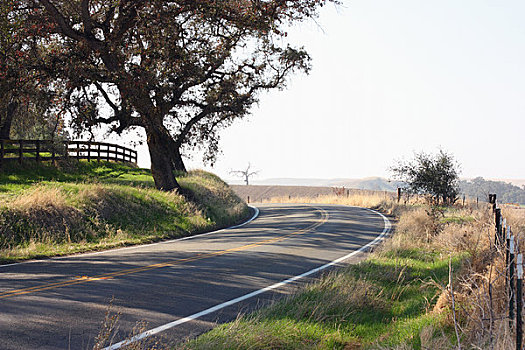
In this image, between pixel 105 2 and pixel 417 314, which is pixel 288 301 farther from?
pixel 105 2

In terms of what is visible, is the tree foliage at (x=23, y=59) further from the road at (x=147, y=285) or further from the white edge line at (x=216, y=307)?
the white edge line at (x=216, y=307)

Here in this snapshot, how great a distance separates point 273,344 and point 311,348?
0.47 m

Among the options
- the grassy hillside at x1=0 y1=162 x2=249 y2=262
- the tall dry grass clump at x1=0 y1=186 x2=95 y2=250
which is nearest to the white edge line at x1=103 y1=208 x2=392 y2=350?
the grassy hillside at x1=0 y1=162 x2=249 y2=262

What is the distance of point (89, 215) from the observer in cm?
1817

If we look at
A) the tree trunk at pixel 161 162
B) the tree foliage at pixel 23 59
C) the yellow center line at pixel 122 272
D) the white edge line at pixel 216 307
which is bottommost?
the white edge line at pixel 216 307

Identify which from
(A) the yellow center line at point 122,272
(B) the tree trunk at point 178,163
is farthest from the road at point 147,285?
(B) the tree trunk at point 178,163

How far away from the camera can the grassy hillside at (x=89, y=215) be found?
48.8 ft

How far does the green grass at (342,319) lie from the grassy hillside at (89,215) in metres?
8.00

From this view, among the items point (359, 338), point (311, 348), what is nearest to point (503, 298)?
→ point (359, 338)

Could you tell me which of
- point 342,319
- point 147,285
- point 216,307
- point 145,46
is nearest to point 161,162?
point 145,46

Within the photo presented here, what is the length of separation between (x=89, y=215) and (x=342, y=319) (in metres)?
13.0

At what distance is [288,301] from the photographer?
8188 mm

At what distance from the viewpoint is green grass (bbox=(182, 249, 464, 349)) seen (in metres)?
6.30

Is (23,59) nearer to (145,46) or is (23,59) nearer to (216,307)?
(145,46)
